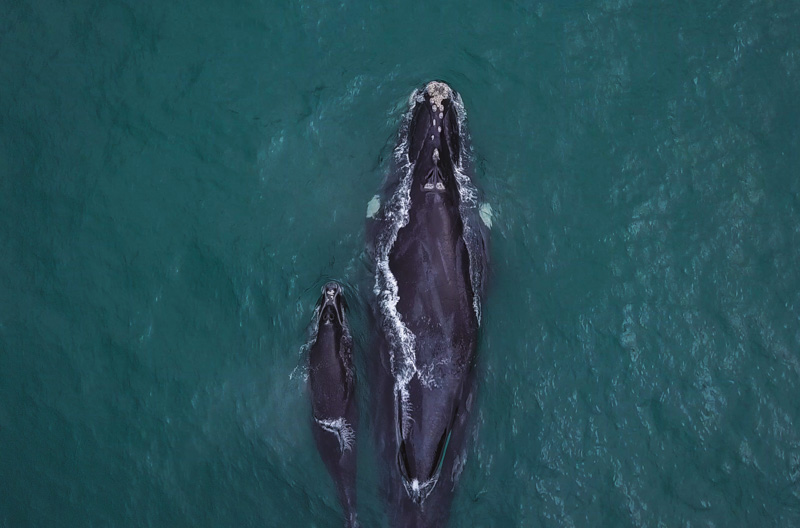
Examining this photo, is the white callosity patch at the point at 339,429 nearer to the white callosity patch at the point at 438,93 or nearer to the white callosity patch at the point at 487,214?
the white callosity patch at the point at 487,214

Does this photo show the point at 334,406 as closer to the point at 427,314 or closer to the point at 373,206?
the point at 427,314

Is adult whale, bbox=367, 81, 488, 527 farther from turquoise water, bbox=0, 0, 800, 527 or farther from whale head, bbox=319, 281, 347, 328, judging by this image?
whale head, bbox=319, 281, 347, 328

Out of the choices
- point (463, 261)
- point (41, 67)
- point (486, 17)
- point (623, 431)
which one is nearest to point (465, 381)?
point (463, 261)

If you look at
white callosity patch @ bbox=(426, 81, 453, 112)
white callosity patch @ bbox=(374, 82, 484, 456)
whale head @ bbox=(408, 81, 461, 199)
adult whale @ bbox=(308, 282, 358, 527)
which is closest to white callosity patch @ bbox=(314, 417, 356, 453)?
adult whale @ bbox=(308, 282, 358, 527)

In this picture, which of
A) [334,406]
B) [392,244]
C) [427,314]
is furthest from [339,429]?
[392,244]

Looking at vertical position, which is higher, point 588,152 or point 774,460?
point 588,152

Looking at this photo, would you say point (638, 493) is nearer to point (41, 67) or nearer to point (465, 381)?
point (465, 381)
